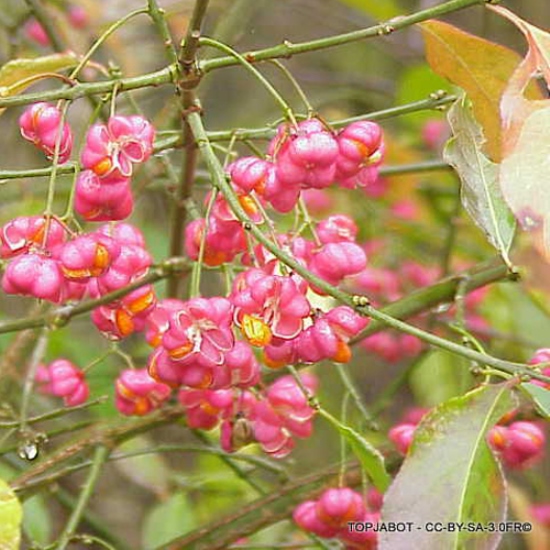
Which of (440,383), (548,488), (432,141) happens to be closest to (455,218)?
(440,383)

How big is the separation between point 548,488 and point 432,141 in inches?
38.1

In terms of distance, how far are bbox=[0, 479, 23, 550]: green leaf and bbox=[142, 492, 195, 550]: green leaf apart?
1047mm

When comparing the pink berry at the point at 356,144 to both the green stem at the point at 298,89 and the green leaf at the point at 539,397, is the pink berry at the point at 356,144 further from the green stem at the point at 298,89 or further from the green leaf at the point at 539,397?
the green leaf at the point at 539,397

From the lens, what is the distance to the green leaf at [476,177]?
Result: 3.82 ft

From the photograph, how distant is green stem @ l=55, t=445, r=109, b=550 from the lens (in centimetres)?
129

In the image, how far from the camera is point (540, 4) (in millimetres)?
3135

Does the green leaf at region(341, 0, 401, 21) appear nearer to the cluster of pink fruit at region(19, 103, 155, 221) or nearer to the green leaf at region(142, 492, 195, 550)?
the green leaf at region(142, 492, 195, 550)

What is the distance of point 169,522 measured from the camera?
206cm

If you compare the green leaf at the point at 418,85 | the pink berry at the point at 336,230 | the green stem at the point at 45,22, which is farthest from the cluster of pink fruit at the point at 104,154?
the green leaf at the point at 418,85

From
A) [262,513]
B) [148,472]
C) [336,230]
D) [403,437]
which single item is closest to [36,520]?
[262,513]

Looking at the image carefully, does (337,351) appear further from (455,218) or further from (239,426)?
(455,218)

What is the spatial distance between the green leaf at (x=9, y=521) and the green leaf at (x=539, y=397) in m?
0.45

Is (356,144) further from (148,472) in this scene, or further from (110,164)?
(148,472)

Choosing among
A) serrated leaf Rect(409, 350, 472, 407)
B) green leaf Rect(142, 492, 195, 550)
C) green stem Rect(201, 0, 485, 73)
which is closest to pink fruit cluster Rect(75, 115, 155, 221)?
green stem Rect(201, 0, 485, 73)
